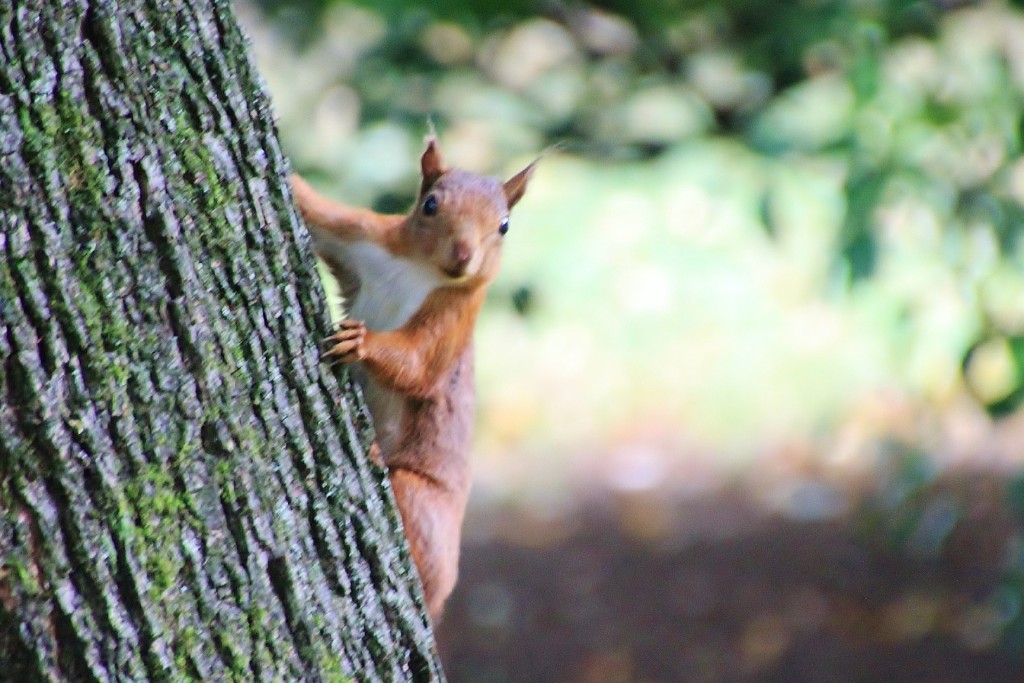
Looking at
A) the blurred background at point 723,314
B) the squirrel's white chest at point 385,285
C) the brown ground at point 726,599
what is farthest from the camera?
the brown ground at point 726,599

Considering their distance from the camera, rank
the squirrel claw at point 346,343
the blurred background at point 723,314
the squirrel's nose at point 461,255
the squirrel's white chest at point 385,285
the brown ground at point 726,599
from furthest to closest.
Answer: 1. the brown ground at point 726,599
2. the blurred background at point 723,314
3. the squirrel's white chest at point 385,285
4. the squirrel's nose at point 461,255
5. the squirrel claw at point 346,343

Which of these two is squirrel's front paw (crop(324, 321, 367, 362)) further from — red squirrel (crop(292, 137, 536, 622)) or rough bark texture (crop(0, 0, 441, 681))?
red squirrel (crop(292, 137, 536, 622))

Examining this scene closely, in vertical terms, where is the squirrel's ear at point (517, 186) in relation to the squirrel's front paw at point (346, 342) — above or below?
above

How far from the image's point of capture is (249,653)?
1.69 m

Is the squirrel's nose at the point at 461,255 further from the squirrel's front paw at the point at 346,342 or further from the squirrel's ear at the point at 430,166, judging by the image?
the squirrel's front paw at the point at 346,342

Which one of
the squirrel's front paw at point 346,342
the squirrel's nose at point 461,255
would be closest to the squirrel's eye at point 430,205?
the squirrel's nose at point 461,255

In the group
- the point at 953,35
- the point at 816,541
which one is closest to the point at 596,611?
the point at 816,541

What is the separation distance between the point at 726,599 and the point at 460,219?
371 cm

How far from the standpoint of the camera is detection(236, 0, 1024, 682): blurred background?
3.32 m

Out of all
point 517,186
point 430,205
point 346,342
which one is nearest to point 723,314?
point 517,186

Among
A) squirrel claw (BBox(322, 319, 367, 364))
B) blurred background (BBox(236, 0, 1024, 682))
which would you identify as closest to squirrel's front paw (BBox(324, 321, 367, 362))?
squirrel claw (BBox(322, 319, 367, 364))

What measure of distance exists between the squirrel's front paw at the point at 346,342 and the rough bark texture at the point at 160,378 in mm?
35

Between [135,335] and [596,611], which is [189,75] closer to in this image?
[135,335]

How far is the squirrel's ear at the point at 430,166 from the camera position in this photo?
2.58 m
